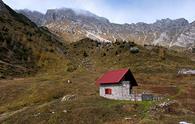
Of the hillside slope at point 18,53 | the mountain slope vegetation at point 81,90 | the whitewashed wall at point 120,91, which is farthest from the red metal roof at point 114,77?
the hillside slope at point 18,53

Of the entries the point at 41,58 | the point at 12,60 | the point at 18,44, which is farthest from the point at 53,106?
the point at 18,44

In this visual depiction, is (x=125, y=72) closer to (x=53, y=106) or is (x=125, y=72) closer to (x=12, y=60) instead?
(x=53, y=106)

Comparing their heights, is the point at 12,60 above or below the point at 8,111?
above

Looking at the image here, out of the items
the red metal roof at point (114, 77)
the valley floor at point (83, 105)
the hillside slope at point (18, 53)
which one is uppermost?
the hillside slope at point (18, 53)

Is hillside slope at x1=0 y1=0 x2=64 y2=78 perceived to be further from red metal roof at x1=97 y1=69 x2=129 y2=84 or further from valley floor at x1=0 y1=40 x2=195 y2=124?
red metal roof at x1=97 y1=69 x2=129 y2=84

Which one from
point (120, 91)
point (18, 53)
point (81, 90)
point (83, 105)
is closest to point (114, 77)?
point (120, 91)

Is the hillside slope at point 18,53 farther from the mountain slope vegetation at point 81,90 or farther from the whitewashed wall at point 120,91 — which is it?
the whitewashed wall at point 120,91

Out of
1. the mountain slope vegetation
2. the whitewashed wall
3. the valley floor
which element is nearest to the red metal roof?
the whitewashed wall

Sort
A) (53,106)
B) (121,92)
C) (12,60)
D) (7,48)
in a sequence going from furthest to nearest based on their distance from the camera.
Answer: (7,48) → (12,60) → (121,92) → (53,106)

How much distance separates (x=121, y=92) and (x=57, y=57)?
112 meters

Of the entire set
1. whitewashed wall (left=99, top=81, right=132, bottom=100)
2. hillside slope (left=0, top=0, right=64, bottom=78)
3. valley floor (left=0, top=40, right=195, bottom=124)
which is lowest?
valley floor (left=0, top=40, right=195, bottom=124)

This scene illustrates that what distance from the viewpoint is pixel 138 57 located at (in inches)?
7042

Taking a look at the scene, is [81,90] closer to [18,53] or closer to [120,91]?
[120,91]

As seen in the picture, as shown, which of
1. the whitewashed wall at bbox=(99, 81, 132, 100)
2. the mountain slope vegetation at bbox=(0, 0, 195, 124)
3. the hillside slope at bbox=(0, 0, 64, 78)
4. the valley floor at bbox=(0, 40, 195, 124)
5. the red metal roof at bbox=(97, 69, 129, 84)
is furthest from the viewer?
the hillside slope at bbox=(0, 0, 64, 78)
